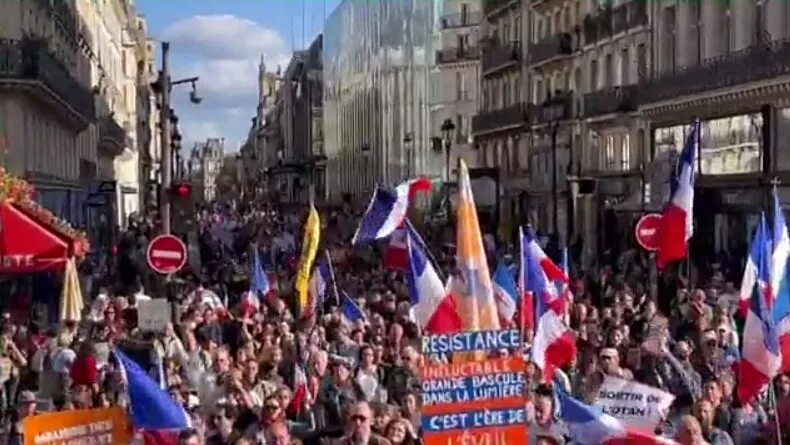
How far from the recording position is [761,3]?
33969 millimetres

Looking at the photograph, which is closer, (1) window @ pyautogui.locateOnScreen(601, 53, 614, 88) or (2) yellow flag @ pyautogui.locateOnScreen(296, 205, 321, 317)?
(2) yellow flag @ pyautogui.locateOnScreen(296, 205, 321, 317)

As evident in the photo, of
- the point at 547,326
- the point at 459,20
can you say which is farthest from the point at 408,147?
the point at 547,326

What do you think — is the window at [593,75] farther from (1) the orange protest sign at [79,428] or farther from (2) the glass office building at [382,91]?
(1) the orange protest sign at [79,428]

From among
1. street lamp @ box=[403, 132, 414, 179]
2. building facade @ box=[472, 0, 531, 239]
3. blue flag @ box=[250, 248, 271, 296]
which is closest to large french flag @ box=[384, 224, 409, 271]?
blue flag @ box=[250, 248, 271, 296]

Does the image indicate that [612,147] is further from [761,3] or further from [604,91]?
[761,3]

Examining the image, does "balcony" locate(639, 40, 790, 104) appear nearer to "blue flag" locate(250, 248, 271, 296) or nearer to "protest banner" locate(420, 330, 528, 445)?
"blue flag" locate(250, 248, 271, 296)

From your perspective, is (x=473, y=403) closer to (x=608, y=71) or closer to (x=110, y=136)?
(x=608, y=71)

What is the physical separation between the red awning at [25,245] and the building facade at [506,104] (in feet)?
127

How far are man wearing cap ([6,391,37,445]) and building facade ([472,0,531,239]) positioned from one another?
144 feet

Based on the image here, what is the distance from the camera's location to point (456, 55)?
75.1m

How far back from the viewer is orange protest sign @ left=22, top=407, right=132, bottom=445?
10.1 metres

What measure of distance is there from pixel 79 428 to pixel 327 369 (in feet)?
11.8

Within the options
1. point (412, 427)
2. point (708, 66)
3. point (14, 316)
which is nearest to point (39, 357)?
point (14, 316)

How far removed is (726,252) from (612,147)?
12694 mm
